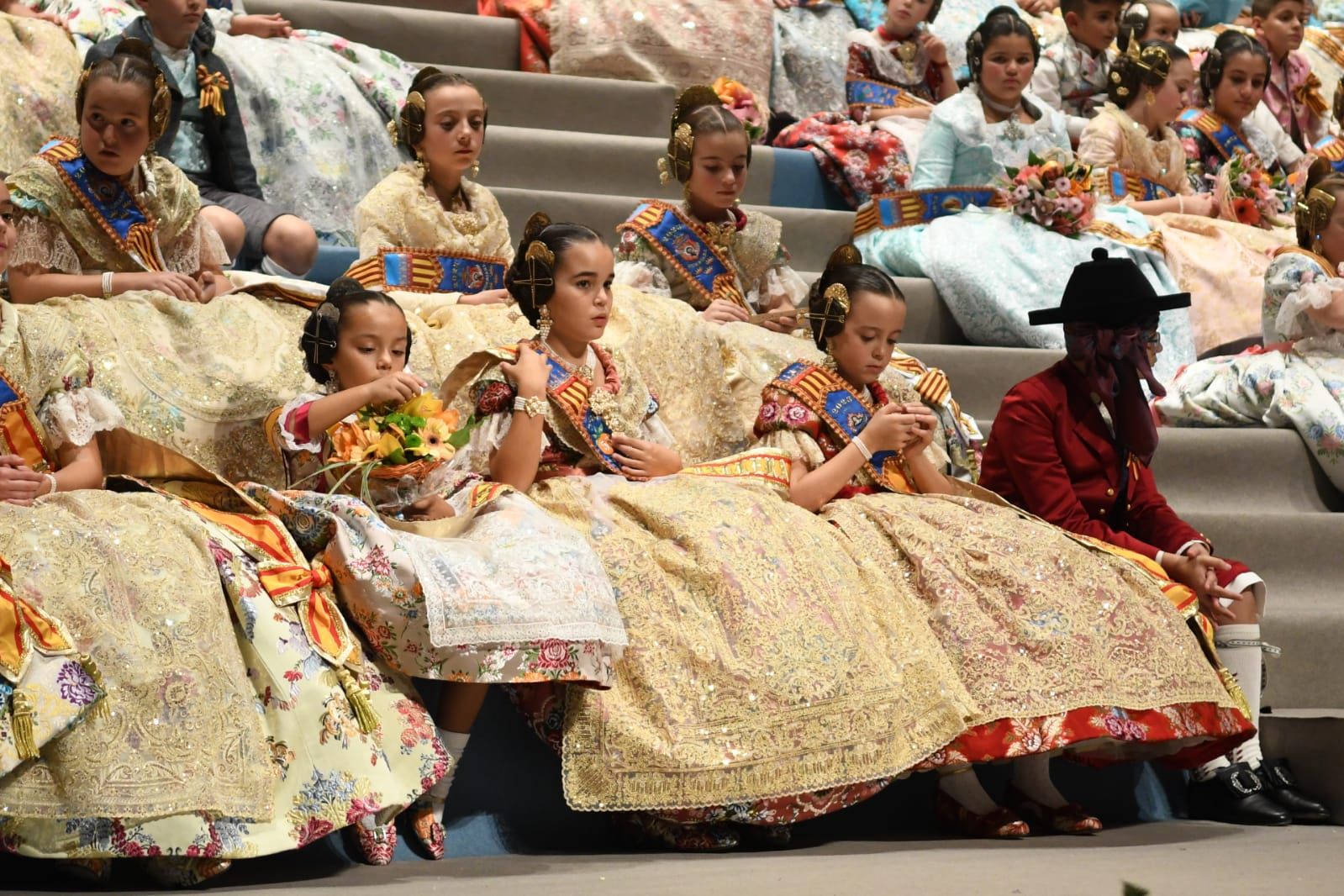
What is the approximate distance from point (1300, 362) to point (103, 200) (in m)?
3.58

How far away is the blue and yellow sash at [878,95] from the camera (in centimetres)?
750

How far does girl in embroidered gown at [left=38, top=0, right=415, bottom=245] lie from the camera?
Result: 6066 millimetres

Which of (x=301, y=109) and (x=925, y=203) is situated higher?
(x=301, y=109)

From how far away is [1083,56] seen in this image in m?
8.16

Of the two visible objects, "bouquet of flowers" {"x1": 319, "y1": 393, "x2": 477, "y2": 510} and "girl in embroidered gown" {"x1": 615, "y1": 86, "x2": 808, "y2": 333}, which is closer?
"bouquet of flowers" {"x1": 319, "y1": 393, "x2": 477, "y2": 510}

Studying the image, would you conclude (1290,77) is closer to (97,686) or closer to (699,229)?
(699,229)

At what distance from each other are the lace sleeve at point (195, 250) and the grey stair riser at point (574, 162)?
1741 millimetres

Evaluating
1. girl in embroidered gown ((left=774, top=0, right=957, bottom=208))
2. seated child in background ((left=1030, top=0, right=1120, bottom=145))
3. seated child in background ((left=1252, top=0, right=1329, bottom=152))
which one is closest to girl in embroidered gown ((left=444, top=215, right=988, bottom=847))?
girl in embroidered gown ((left=774, top=0, right=957, bottom=208))

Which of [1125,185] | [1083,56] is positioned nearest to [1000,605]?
[1125,185]

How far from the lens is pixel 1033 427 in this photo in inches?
182

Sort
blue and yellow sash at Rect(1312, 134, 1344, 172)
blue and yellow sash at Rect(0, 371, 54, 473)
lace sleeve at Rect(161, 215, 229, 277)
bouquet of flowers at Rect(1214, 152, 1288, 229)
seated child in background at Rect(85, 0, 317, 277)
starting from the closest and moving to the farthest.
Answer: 1. blue and yellow sash at Rect(0, 371, 54, 473)
2. lace sleeve at Rect(161, 215, 229, 277)
3. seated child in background at Rect(85, 0, 317, 277)
4. bouquet of flowers at Rect(1214, 152, 1288, 229)
5. blue and yellow sash at Rect(1312, 134, 1344, 172)

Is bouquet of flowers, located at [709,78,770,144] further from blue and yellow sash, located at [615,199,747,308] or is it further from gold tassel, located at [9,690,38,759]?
gold tassel, located at [9,690,38,759]

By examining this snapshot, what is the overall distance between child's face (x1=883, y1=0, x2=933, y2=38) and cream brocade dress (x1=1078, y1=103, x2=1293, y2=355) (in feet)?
2.88

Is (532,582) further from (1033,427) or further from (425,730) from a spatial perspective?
(1033,427)
